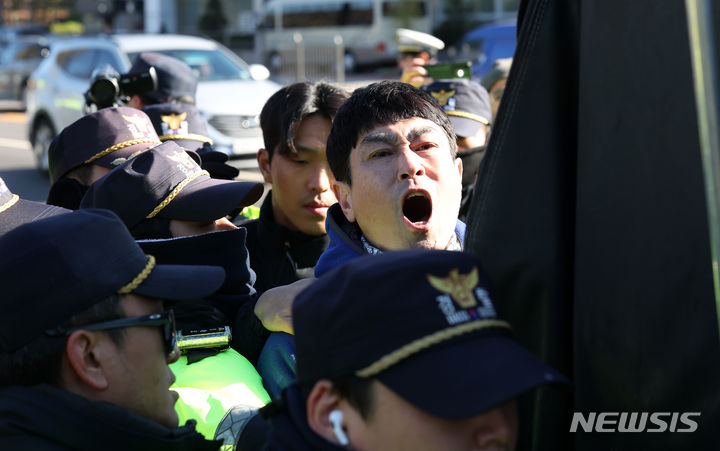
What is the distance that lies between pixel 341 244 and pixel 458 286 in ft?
3.95

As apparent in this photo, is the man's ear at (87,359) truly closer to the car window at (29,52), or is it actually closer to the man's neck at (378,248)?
the man's neck at (378,248)

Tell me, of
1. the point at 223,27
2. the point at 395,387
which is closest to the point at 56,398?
the point at 395,387

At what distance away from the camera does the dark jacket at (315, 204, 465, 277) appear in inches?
106

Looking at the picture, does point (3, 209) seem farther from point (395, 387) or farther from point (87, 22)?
point (87, 22)

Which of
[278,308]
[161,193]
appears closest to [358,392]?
[278,308]

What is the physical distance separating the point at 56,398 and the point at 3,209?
1.43 meters

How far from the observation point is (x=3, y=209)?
125 inches

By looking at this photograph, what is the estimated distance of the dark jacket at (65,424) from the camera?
1.90 m

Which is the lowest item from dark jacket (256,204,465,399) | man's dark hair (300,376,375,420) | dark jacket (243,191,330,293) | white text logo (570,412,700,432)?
dark jacket (243,191,330,293)

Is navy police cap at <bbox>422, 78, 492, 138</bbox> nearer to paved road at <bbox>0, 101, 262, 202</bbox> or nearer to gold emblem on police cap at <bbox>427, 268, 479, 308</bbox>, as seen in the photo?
gold emblem on police cap at <bbox>427, 268, 479, 308</bbox>

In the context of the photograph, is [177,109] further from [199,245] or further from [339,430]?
[339,430]

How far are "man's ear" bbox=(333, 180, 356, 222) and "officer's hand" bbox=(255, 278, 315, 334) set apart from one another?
274mm

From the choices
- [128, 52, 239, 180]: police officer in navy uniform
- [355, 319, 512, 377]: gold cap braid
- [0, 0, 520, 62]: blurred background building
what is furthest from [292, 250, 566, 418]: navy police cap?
[0, 0, 520, 62]: blurred background building

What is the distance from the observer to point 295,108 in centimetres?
391
